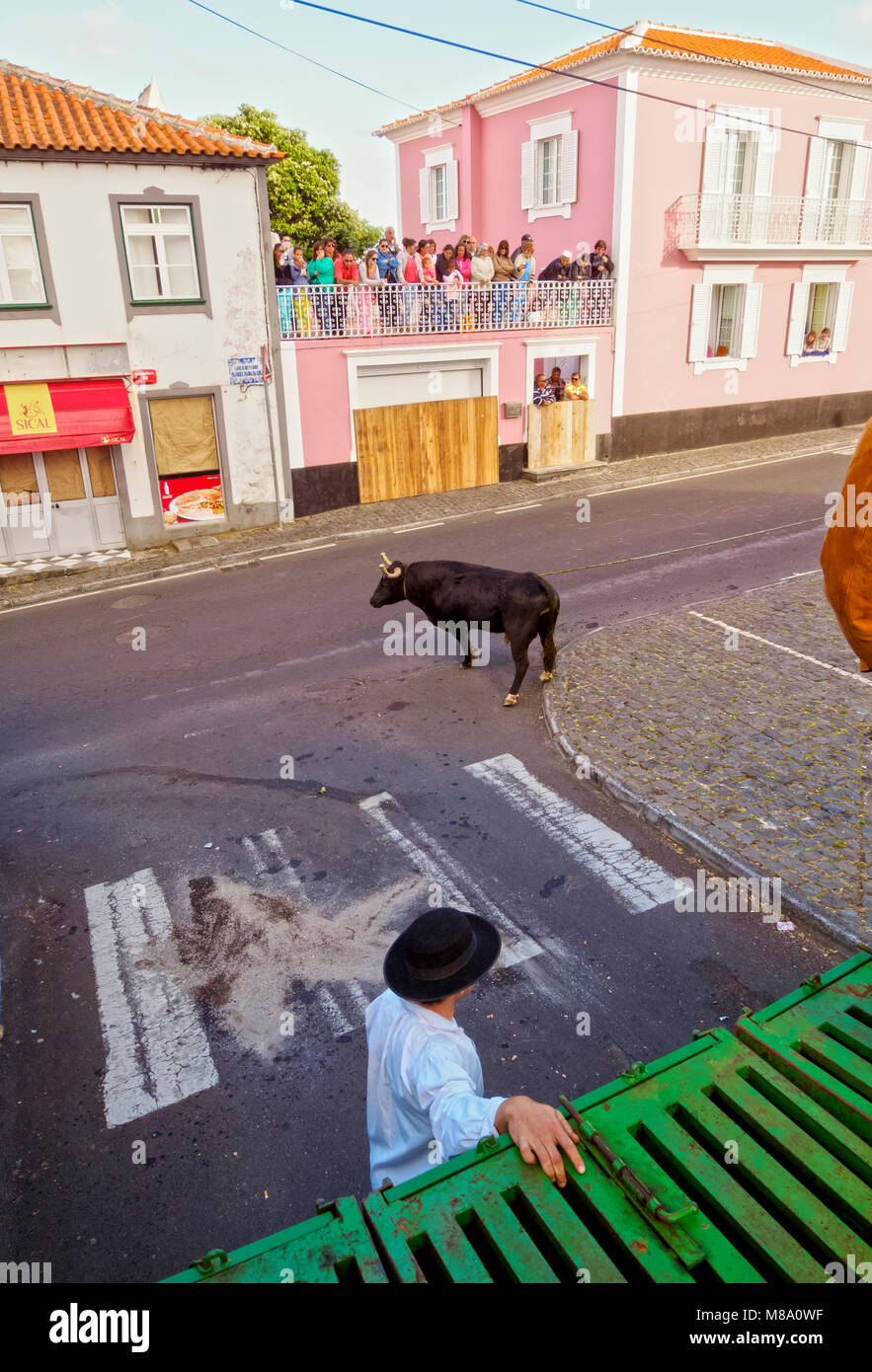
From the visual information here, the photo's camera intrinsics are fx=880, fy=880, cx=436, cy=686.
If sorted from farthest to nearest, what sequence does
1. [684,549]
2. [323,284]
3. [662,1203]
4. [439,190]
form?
[439,190]
[323,284]
[684,549]
[662,1203]

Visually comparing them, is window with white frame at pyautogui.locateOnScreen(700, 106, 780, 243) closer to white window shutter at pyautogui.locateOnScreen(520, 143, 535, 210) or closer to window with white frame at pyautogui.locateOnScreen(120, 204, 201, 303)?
white window shutter at pyautogui.locateOnScreen(520, 143, 535, 210)

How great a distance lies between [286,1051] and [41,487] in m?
14.2

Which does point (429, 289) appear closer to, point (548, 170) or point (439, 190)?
point (548, 170)

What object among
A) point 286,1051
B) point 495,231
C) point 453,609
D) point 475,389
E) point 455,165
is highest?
point 455,165

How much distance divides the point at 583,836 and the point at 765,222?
22.1 m

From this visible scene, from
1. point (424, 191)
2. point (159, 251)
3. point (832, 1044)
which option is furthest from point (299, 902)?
point (424, 191)

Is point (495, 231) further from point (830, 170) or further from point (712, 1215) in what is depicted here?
point (712, 1215)

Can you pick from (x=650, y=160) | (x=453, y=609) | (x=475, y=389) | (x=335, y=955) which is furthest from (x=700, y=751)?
(x=650, y=160)

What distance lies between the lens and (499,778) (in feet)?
26.6

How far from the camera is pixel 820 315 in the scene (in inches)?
1038

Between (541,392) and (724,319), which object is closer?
(541,392)
